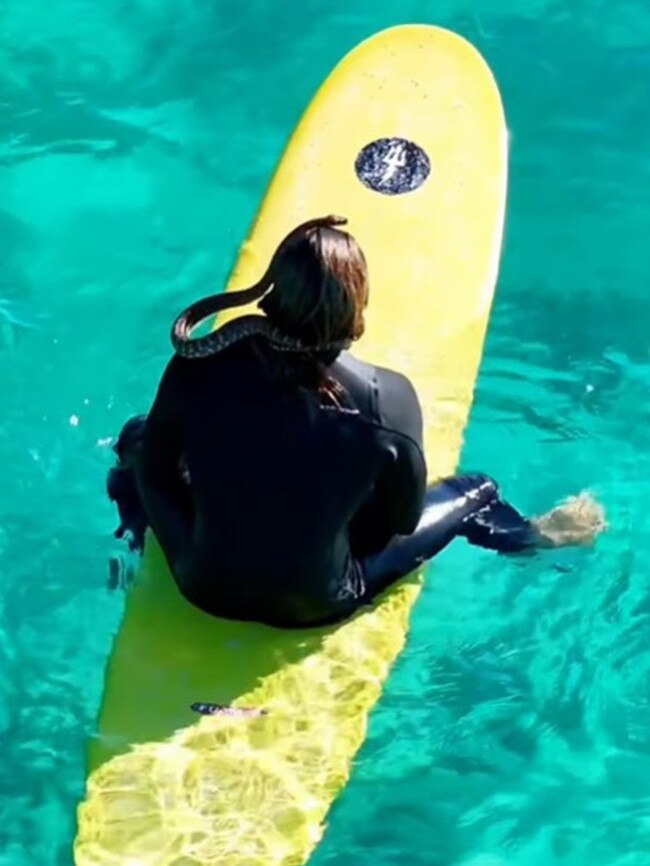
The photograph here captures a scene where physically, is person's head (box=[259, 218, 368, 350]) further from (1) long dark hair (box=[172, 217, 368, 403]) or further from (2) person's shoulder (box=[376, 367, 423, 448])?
(2) person's shoulder (box=[376, 367, 423, 448])

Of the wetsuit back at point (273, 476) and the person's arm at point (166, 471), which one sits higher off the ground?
the person's arm at point (166, 471)

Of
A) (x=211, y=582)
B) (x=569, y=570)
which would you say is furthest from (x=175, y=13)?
(x=211, y=582)

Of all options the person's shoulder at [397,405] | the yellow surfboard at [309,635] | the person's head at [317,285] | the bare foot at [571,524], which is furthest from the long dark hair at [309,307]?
the bare foot at [571,524]

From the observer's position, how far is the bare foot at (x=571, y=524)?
395cm

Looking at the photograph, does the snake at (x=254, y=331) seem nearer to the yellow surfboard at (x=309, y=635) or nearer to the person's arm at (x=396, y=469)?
the person's arm at (x=396, y=469)

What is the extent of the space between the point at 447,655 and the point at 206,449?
1227mm

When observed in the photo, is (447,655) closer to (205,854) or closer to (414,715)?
(414,715)

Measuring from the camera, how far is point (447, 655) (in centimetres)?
420

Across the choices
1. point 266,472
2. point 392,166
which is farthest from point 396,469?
point 392,166

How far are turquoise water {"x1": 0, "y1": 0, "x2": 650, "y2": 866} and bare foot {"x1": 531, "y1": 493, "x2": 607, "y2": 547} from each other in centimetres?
A: 24

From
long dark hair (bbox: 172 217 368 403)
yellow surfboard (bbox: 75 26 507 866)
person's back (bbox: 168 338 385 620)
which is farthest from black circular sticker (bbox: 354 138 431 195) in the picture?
long dark hair (bbox: 172 217 368 403)

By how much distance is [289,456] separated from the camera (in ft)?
10.4

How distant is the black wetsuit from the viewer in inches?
123

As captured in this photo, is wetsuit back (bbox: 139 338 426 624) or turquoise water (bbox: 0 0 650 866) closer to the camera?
wetsuit back (bbox: 139 338 426 624)
